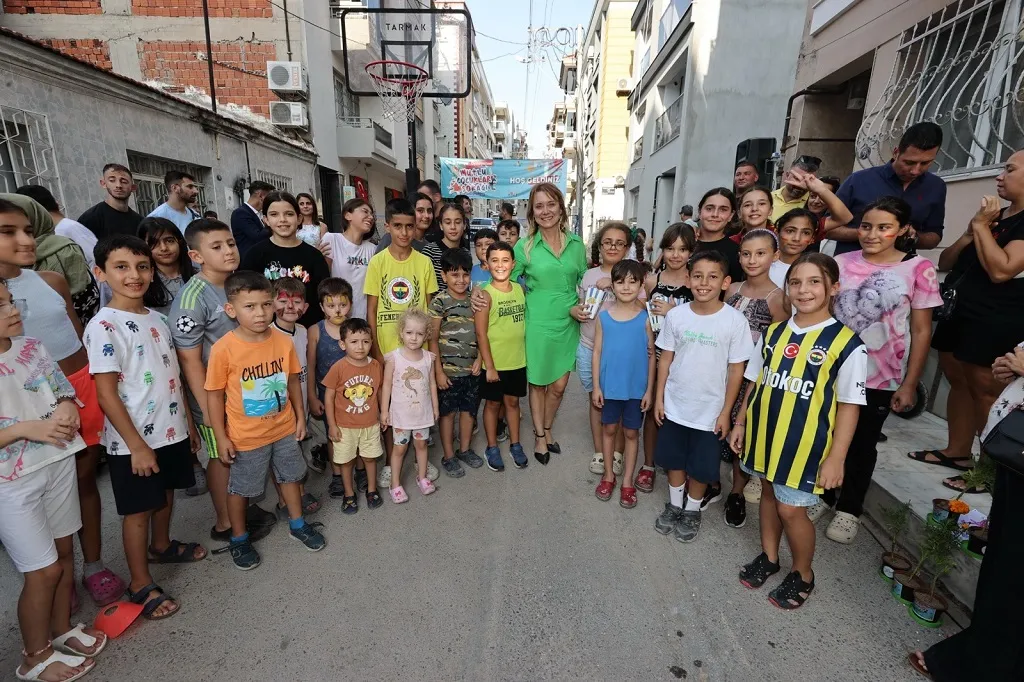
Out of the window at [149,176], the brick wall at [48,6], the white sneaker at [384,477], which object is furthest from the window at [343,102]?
the white sneaker at [384,477]

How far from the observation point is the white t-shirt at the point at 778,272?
9.15 feet

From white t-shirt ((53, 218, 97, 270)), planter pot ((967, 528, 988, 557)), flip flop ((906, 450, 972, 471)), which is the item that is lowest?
flip flop ((906, 450, 972, 471))

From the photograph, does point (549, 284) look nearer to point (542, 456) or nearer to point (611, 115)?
point (542, 456)

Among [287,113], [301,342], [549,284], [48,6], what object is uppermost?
[48,6]

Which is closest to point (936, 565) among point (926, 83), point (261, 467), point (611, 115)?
point (261, 467)

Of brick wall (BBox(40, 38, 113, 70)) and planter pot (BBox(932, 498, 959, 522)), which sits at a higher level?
brick wall (BBox(40, 38, 113, 70))

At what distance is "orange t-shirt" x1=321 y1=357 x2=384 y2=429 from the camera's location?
2777mm

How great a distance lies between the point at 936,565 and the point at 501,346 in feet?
8.27

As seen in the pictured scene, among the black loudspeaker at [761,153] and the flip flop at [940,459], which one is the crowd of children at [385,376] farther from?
the black loudspeaker at [761,153]

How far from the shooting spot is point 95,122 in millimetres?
6125

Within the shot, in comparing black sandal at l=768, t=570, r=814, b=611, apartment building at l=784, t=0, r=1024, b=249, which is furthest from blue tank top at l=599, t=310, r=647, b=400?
apartment building at l=784, t=0, r=1024, b=249

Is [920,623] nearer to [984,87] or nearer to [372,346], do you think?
[372,346]

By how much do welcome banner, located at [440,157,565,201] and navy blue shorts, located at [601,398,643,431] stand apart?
11806 mm

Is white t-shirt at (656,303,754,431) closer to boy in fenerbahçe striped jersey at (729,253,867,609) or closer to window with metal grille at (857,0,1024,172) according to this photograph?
boy in fenerbahçe striped jersey at (729,253,867,609)
